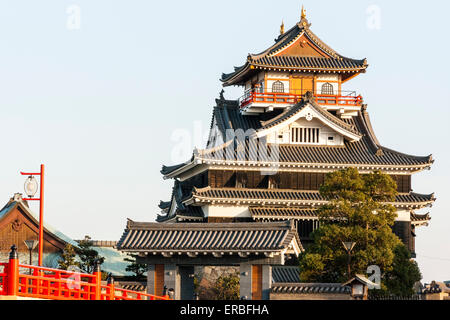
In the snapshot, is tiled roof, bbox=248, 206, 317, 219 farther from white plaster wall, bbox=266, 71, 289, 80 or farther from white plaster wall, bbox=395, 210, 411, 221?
white plaster wall, bbox=266, 71, 289, 80

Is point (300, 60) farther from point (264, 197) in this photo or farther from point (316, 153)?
point (264, 197)

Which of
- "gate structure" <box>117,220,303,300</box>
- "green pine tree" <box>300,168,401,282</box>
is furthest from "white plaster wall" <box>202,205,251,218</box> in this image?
"gate structure" <box>117,220,303,300</box>

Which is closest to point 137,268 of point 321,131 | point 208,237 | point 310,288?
point 321,131

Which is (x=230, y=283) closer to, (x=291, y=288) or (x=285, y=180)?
(x=285, y=180)

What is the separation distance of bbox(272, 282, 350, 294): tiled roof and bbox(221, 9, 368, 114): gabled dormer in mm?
22489

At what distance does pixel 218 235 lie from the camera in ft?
132

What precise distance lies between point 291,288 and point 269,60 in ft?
79.5

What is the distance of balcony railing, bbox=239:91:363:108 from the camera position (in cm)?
6034

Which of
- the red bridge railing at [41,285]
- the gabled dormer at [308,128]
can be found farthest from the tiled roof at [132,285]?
the gabled dormer at [308,128]

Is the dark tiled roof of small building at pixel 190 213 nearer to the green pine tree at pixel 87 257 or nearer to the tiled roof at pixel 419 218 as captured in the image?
the green pine tree at pixel 87 257

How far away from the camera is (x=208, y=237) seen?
40.3 metres
